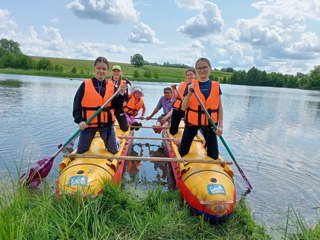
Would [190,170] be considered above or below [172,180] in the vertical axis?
above

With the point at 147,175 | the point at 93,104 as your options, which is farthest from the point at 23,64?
the point at 93,104

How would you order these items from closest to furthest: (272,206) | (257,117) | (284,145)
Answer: (272,206)
(284,145)
(257,117)

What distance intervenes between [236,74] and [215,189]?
272 ft

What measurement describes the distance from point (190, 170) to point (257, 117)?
12257mm

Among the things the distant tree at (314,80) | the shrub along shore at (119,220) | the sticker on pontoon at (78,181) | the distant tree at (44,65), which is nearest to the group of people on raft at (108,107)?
the sticker on pontoon at (78,181)

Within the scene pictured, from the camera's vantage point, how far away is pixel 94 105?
196 inches

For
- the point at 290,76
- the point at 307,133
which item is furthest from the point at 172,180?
the point at 290,76

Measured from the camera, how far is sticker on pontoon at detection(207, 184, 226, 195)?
4.01 metres

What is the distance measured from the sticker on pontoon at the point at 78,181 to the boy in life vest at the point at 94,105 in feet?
3.22

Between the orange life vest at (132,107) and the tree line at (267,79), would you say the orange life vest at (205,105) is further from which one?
the tree line at (267,79)

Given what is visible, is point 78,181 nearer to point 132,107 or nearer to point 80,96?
point 80,96

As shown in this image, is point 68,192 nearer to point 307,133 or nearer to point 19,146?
point 19,146

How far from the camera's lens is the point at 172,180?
6129mm

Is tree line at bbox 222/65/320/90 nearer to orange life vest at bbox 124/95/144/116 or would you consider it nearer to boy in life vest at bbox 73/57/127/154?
orange life vest at bbox 124/95/144/116
